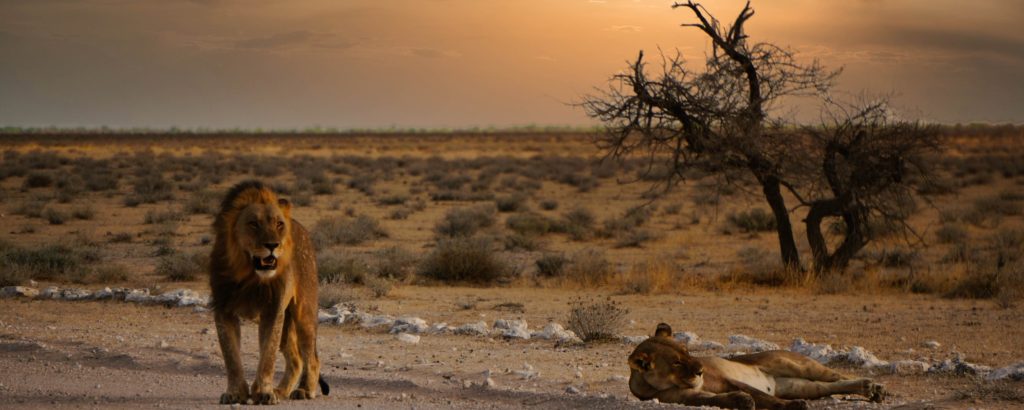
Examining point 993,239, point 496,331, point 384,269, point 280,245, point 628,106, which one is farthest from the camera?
point 993,239

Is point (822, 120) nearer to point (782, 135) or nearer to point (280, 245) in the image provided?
point (782, 135)

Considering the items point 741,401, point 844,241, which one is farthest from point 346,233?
point 741,401

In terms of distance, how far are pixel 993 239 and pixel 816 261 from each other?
9.98m

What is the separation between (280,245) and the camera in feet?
24.3

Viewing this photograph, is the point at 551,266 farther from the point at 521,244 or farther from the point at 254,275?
the point at 254,275

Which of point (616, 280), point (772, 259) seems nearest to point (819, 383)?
point (616, 280)

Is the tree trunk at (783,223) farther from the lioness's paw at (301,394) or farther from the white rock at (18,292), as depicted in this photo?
the lioness's paw at (301,394)

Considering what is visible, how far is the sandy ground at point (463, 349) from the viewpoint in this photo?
8.87 m

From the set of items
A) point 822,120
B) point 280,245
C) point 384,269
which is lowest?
point 384,269

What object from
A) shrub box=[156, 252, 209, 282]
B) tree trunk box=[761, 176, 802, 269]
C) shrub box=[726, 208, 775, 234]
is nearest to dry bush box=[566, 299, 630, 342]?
tree trunk box=[761, 176, 802, 269]

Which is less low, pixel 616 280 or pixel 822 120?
pixel 822 120

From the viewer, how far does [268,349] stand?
7766 mm

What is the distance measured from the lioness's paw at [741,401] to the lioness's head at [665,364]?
10.8 inches

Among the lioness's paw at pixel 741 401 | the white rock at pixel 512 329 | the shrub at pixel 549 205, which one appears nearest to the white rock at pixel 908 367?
the lioness's paw at pixel 741 401
